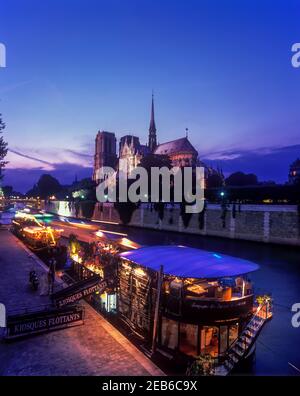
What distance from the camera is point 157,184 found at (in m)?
69.9

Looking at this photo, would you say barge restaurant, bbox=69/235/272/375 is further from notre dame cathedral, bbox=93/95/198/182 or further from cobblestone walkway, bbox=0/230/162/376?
notre dame cathedral, bbox=93/95/198/182

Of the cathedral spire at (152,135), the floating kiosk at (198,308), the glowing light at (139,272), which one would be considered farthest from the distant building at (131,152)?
the floating kiosk at (198,308)

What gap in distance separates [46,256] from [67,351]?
17.3 m

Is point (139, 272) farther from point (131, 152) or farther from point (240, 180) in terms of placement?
point (131, 152)

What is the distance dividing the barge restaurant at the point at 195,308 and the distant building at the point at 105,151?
13328 cm

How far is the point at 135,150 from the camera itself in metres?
128

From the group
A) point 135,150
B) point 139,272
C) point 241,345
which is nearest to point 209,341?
point 241,345

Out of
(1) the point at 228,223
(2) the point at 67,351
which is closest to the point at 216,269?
(2) the point at 67,351

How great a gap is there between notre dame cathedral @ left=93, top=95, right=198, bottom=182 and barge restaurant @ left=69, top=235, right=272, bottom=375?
8257cm

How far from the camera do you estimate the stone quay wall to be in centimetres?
4062

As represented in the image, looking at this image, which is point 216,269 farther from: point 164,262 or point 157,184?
point 157,184

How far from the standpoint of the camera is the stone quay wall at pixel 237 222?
40.6m

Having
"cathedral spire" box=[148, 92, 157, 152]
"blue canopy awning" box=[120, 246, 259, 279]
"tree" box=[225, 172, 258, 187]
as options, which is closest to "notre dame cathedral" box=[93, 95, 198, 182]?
"cathedral spire" box=[148, 92, 157, 152]

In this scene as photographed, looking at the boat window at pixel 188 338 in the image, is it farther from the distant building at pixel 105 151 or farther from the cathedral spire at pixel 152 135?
the distant building at pixel 105 151
